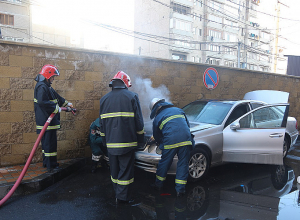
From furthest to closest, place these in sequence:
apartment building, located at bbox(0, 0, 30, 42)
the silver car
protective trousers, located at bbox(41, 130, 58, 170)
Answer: apartment building, located at bbox(0, 0, 30, 42) < protective trousers, located at bbox(41, 130, 58, 170) < the silver car

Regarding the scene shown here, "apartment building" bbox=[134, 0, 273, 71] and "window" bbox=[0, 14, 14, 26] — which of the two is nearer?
"window" bbox=[0, 14, 14, 26]

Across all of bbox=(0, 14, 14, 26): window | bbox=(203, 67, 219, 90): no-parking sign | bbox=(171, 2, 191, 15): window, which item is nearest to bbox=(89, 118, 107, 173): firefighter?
bbox=(203, 67, 219, 90): no-parking sign

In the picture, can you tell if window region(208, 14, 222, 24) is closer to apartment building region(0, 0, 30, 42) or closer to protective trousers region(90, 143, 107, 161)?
apartment building region(0, 0, 30, 42)

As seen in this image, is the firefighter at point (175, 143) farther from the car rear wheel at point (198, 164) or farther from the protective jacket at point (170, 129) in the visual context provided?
the car rear wheel at point (198, 164)

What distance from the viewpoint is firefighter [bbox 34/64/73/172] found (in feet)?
15.4

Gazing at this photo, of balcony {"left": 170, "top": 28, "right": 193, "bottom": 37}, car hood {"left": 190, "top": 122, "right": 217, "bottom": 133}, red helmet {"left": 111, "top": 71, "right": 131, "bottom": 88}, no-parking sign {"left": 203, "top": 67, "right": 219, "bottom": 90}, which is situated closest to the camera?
red helmet {"left": 111, "top": 71, "right": 131, "bottom": 88}

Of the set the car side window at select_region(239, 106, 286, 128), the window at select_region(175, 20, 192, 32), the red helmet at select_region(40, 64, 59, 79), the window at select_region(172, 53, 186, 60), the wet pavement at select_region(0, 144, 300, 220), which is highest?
the window at select_region(175, 20, 192, 32)

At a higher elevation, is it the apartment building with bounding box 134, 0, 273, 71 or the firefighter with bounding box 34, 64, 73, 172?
the apartment building with bounding box 134, 0, 273, 71

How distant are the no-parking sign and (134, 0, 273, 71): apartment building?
26.1m

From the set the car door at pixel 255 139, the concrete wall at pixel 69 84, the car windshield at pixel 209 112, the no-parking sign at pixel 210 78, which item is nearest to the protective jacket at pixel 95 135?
the concrete wall at pixel 69 84

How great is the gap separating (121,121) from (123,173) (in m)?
0.77

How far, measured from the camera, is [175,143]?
4191 mm

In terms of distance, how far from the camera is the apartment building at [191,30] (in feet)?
130

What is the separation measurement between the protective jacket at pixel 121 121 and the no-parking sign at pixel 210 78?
17.0 feet
